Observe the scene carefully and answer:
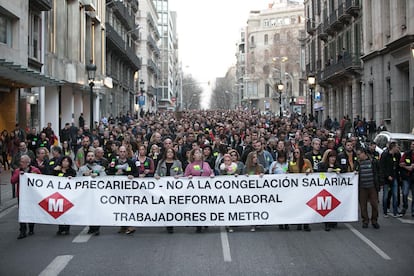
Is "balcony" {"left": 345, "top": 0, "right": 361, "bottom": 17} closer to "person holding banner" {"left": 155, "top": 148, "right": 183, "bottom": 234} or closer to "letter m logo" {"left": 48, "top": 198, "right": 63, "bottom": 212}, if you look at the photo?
"person holding banner" {"left": 155, "top": 148, "right": 183, "bottom": 234}

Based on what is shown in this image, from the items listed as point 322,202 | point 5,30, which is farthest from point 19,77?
point 322,202

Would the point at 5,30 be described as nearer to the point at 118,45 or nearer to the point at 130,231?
the point at 130,231

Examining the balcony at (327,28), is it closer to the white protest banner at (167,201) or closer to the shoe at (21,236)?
the white protest banner at (167,201)

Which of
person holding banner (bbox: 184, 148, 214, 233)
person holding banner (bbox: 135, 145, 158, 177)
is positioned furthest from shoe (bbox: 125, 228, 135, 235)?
person holding banner (bbox: 184, 148, 214, 233)

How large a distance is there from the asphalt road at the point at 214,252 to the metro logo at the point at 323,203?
431mm

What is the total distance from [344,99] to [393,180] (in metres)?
34.4

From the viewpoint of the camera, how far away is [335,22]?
4444 centimetres

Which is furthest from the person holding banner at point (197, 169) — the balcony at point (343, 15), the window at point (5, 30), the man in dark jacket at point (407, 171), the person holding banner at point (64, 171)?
the balcony at point (343, 15)

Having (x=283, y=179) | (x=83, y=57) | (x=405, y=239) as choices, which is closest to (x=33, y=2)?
(x=83, y=57)

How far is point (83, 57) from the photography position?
39.2 meters

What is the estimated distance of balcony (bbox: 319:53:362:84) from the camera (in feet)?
129

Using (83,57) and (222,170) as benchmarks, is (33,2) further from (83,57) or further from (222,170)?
(222,170)

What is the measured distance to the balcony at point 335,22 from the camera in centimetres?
4440

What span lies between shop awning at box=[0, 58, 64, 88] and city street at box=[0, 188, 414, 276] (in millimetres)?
9136
